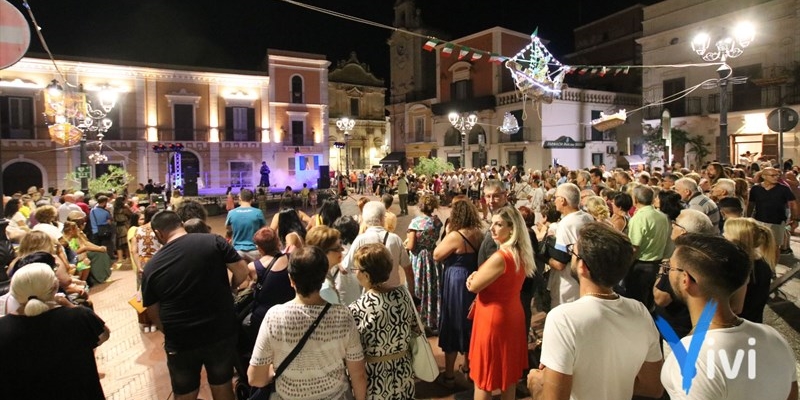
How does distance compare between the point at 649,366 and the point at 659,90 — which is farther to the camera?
the point at 659,90

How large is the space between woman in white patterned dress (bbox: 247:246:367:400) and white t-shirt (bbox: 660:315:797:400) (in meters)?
1.40

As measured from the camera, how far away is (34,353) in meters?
2.29

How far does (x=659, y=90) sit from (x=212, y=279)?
23040 millimetres

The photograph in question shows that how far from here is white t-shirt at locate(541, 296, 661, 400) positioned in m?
1.66

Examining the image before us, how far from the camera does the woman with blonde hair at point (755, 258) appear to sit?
2551 millimetres

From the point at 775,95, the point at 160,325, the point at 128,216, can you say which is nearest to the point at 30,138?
the point at 128,216

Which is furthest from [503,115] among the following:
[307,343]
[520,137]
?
[307,343]

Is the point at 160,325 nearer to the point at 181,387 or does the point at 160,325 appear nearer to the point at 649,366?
the point at 181,387

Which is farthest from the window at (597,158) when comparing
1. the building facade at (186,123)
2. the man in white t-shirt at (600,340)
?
the man in white t-shirt at (600,340)

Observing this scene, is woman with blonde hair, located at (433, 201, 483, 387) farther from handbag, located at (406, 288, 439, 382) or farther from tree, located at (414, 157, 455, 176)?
tree, located at (414, 157, 455, 176)

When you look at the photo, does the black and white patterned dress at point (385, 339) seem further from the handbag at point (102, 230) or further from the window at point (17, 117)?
the window at point (17, 117)

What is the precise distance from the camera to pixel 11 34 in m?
3.74

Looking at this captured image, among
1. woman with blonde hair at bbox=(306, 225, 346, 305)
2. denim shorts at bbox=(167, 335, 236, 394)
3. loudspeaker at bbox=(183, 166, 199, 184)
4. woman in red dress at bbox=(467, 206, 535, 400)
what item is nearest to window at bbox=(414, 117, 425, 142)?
loudspeaker at bbox=(183, 166, 199, 184)

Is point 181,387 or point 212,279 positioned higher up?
point 212,279
